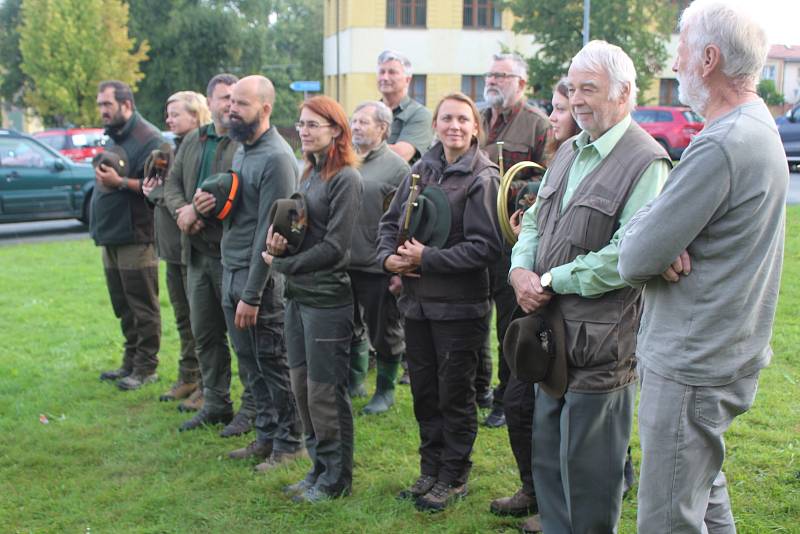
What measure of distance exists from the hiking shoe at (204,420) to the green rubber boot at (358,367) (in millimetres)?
986

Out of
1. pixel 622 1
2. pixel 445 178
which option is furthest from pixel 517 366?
pixel 622 1

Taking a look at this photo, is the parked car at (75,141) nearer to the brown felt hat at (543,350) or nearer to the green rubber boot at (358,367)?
the green rubber boot at (358,367)

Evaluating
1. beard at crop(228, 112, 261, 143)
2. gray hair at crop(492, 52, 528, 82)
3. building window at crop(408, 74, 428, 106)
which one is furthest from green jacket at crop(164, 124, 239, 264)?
building window at crop(408, 74, 428, 106)

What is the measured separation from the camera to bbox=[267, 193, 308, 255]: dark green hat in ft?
15.1

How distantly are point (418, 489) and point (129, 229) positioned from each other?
3522 mm

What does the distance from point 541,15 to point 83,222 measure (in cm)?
2263

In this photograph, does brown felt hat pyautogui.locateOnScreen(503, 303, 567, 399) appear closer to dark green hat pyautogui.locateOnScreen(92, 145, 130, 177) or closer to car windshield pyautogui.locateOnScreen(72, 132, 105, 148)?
dark green hat pyautogui.locateOnScreen(92, 145, 130, 177)

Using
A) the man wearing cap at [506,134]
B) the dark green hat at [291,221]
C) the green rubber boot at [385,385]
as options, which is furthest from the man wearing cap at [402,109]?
the dark green hat at [291,221]

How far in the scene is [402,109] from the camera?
6.88m

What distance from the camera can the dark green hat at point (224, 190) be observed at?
5172 millimetres

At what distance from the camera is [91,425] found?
6.18m

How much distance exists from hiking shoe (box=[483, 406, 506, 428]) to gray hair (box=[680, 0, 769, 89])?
3.54 m

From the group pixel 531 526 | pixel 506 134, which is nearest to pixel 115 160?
pixel 506 134

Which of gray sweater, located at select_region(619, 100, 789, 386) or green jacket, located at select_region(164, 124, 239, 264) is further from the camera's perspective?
green jacket, located at select_region(164, 124, 239, 264)
